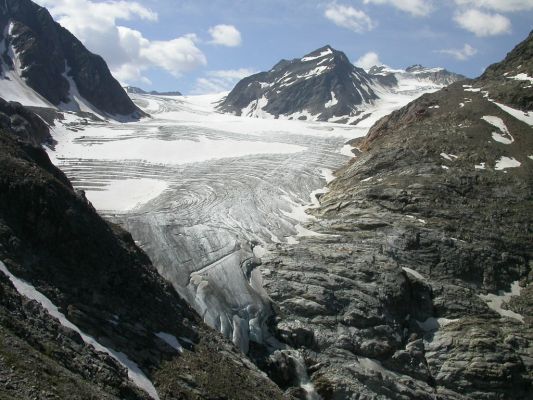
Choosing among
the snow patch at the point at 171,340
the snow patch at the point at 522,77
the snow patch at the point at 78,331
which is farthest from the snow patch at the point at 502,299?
the snow patch at the point at 522,77

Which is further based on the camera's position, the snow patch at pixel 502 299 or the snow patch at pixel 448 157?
the snow patch at pixel 448 157

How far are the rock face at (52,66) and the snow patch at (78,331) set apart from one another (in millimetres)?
71007

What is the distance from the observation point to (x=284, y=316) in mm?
30031

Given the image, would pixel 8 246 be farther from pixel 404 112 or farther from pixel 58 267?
pixel 404 112

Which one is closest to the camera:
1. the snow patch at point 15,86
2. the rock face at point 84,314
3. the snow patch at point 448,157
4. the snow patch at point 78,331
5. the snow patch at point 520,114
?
the rock face at point 84,314

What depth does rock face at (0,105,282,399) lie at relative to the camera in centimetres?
Result: 1481

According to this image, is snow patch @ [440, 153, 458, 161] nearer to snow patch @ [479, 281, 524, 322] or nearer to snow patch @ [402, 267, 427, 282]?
snow patch @ [479, 281, 524, 322]

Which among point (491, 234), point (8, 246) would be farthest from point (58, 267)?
point (491, 234)

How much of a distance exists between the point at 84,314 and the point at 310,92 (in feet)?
524

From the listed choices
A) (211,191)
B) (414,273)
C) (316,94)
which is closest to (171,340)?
(414,273)

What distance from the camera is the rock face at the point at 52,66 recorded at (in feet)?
290

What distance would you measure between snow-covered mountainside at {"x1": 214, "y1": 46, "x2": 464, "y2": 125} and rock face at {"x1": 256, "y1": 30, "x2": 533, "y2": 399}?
325 feet

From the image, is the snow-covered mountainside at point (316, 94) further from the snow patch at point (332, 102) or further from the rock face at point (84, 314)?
the rock face at point (84, 314)

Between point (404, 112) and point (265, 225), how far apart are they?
25.1 metres
